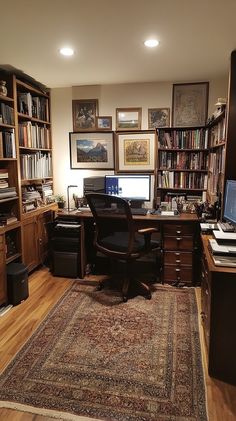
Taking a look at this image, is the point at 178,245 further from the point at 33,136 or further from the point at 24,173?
the point at 33,136

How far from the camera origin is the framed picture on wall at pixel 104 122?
12.4ft

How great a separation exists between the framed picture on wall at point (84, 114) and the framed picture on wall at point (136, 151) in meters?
0.40

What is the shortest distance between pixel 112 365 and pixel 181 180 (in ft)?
7.50

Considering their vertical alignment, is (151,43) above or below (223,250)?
above

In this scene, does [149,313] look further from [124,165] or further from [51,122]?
[51,122]

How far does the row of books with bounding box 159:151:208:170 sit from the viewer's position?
3484 mm

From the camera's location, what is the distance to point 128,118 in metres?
3.71

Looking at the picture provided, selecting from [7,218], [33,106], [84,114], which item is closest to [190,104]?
[84,114]

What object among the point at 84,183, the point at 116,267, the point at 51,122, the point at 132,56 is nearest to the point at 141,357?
the point at 116,267

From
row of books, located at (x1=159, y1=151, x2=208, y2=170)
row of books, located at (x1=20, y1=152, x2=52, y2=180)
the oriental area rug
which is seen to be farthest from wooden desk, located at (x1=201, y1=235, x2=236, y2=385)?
row of books, located at (x1=20, y1=152, x2=52, y2=180)

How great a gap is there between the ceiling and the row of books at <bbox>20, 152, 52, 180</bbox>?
908mm

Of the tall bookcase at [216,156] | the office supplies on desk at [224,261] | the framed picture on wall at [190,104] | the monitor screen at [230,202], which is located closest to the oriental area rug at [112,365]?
the office supplies on desk at [224,261]

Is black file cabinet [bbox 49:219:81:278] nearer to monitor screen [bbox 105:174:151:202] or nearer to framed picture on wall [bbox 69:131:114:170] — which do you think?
monitor screen [bbox 105:174:151:202]

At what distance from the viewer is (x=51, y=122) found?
3924mm
